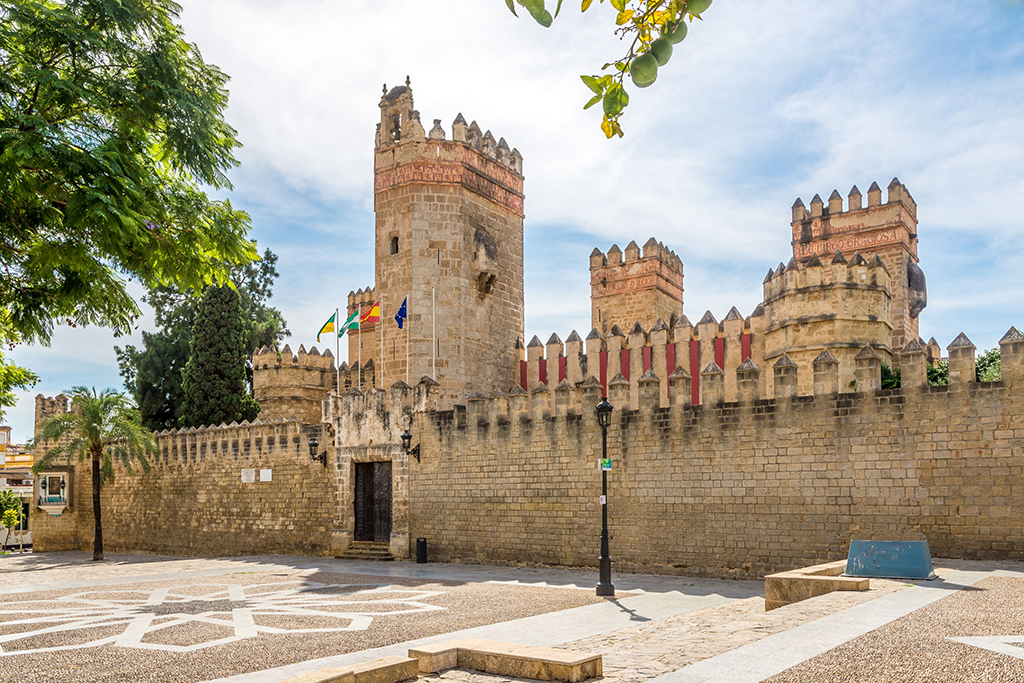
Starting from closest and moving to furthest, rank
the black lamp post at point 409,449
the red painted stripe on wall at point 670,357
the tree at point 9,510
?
the black lamp post at point 409,449
the red painted stripe on wall at point 670,357
the tree at point 9,510

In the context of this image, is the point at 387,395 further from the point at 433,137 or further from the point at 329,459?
the point at 433,137

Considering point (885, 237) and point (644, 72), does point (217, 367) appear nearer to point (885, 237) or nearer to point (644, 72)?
point (885, 237)

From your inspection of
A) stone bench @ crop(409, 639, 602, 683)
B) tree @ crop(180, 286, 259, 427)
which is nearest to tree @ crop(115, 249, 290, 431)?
tree @ crop(180, 286, 259, 427)

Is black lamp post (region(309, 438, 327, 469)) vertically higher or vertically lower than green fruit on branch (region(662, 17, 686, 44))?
lower

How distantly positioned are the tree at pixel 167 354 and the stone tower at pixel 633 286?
40.8 ft

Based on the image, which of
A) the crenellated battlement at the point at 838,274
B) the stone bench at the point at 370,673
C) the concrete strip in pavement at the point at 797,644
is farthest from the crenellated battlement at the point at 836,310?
A: the stone bench at the point at 370,673

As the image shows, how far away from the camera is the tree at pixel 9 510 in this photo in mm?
31062

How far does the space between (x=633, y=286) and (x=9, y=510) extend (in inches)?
962

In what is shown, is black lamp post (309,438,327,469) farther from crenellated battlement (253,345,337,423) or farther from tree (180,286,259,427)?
tree (180,286,259,427)

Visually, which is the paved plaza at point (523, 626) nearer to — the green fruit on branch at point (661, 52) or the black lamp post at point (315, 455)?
the green fruit on branch at point (661, 52)

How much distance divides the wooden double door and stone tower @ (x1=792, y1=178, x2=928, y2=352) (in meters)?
12.6

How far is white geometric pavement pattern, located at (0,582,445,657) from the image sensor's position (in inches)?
332

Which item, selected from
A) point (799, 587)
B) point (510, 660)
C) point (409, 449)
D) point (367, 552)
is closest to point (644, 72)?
point (510, 660)

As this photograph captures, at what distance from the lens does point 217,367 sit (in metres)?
29.1
